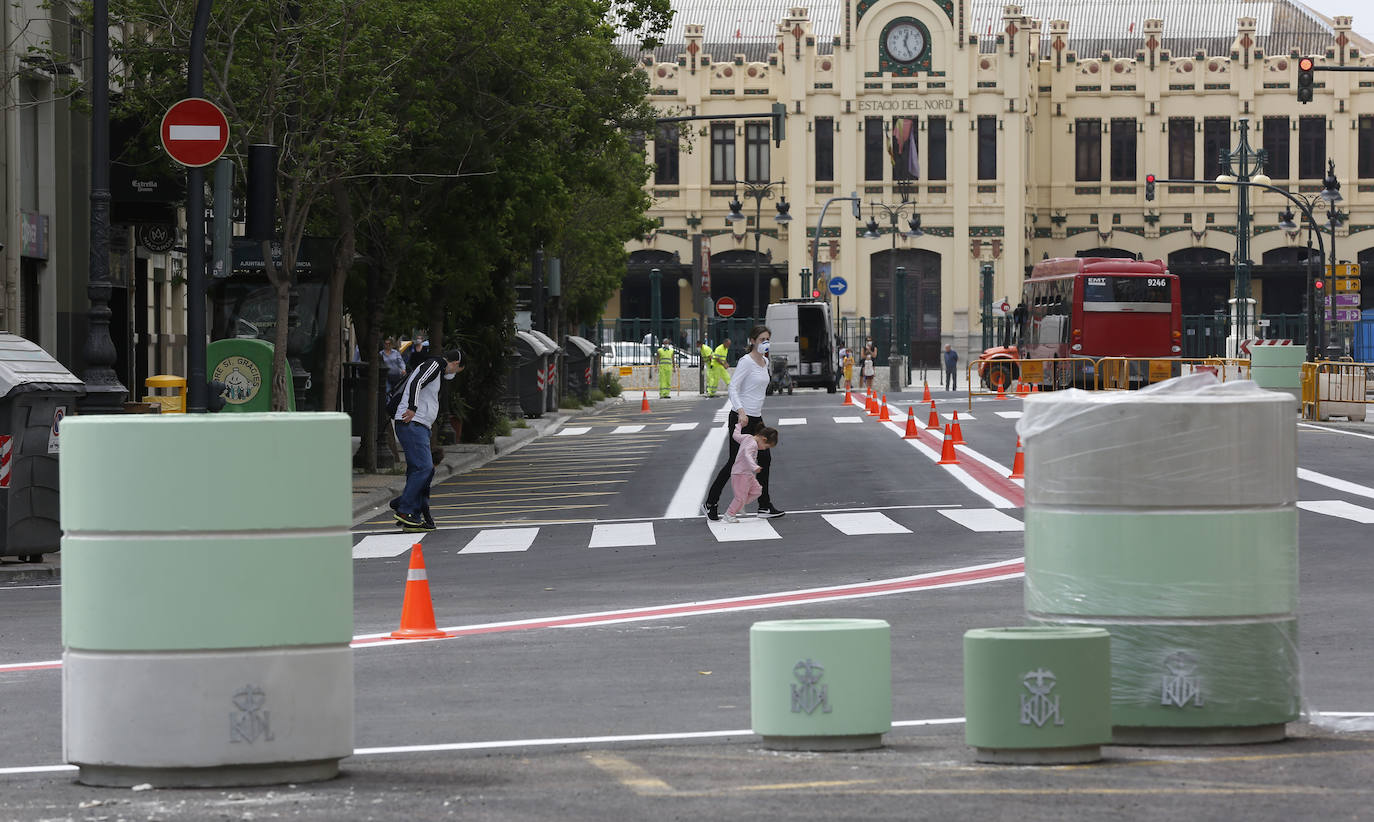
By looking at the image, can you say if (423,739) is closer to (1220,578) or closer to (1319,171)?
(1220,578)

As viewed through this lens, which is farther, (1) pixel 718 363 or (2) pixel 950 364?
(2) pixel 950 364

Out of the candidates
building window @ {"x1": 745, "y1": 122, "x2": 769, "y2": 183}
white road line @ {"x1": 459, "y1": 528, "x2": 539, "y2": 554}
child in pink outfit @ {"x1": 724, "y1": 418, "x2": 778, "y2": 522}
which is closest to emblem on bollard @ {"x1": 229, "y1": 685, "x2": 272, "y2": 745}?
white road line @ {"x1": 459, "y1": 528, "x2": 539, "y2": 554}

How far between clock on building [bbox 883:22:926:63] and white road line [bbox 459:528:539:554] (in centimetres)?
6344

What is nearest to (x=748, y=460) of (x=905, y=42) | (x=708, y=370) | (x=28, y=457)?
(x=28, y=457)

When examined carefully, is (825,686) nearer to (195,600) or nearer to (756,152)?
(195,600)

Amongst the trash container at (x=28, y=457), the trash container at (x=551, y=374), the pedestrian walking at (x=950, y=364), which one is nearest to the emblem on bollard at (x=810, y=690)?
the trash container at (x=28, y=457)

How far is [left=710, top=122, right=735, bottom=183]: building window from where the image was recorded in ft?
280

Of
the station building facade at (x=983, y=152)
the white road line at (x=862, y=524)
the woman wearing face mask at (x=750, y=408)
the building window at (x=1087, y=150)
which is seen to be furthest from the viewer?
the building window at (x=1087, y=150)

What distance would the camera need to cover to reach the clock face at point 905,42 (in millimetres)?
81562

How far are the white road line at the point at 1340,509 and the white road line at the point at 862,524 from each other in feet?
14.0

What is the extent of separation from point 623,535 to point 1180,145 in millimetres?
68265

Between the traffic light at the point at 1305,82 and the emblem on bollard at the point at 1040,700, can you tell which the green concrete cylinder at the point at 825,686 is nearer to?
the emblem on bollard at the point at 1040,700

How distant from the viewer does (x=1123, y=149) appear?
8419 cm

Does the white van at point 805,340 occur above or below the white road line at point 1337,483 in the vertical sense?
above
